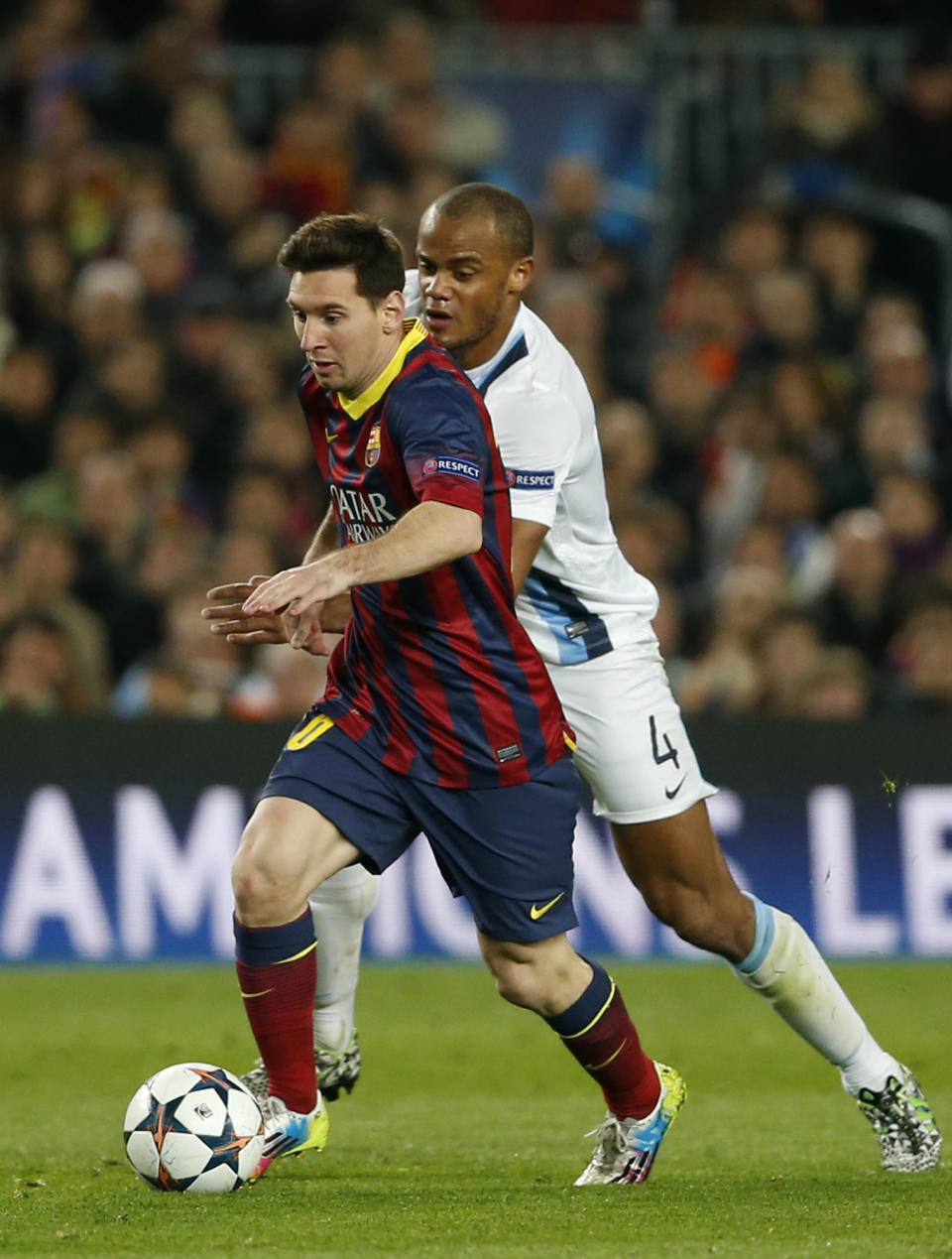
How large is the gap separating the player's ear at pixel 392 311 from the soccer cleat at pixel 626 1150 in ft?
6.60

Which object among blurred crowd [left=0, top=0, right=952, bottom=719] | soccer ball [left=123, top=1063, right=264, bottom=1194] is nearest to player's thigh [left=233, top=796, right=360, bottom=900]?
soccer ball [left=123, top=1063, right=264, bottom=1194]

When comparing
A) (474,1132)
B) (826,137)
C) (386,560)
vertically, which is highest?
(826,137)

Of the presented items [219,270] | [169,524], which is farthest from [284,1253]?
[219,270]

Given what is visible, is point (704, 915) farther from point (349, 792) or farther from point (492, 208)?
point (492, 208)

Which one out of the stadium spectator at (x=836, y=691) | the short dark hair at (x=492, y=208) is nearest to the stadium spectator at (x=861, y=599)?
the stadium spectator at (x=836, y=691)

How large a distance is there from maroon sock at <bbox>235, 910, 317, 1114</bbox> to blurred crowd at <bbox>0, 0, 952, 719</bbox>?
4921 millimetres

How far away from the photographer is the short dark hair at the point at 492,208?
18.9 ft

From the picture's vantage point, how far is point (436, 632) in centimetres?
532

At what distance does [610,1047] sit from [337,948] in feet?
3.18

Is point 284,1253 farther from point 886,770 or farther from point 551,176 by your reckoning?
point 551,176

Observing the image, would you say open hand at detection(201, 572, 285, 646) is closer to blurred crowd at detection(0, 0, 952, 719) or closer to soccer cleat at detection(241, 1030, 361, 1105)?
soccer cleat at detection(241, 1030, 361, 1105)

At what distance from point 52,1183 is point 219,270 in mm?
8384

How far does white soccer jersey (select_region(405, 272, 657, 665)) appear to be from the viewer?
18.5 feet

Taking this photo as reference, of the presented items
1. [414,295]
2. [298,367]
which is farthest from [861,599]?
[414,295]
